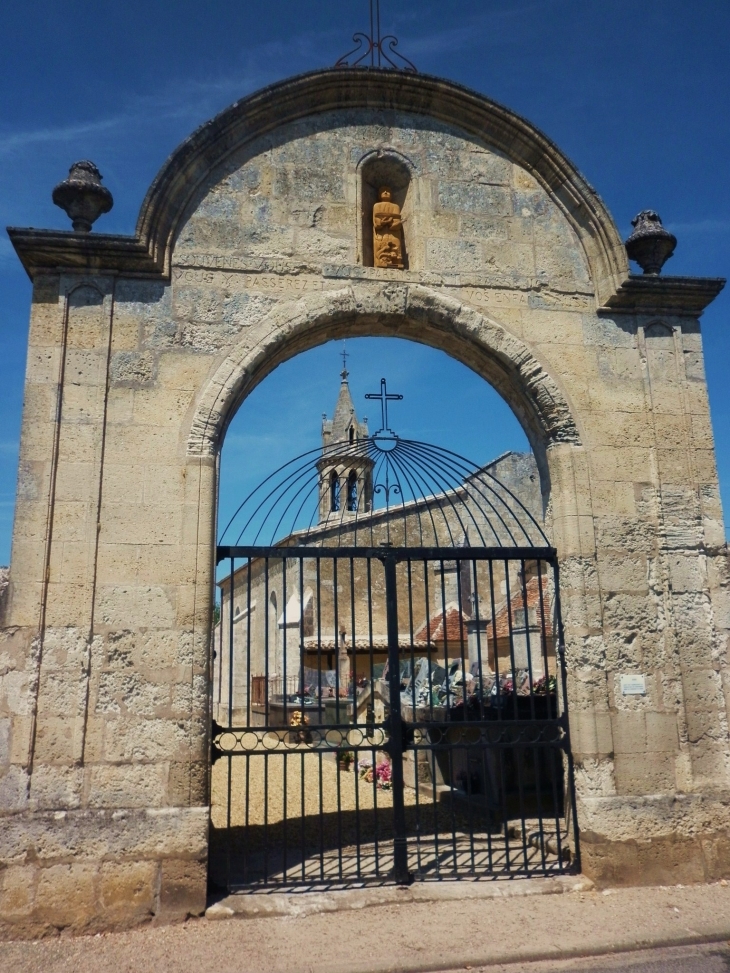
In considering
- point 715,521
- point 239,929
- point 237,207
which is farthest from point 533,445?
point 239,929

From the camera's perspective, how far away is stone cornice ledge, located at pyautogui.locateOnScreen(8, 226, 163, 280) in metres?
5.09

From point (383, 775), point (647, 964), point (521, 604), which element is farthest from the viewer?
point (521, 604)

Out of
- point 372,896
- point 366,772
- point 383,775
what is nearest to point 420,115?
point 372,896

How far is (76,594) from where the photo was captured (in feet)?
15.5

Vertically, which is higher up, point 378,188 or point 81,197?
point 378,188

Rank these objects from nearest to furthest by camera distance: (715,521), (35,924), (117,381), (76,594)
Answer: (35,924) < (76,594) < (117,381) < (715,521)

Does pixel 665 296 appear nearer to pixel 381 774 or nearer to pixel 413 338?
pixel 413 338

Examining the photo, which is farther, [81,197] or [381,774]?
[381,774]

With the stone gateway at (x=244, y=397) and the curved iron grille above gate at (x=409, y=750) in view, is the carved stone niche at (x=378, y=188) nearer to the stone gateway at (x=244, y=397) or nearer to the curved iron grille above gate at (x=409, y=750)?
the stone gateway at (x=244, y=397)

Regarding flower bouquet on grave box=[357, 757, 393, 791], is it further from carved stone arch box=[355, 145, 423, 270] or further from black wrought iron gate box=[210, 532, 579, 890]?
carved stone arch box=[355, 145, 423, 270]

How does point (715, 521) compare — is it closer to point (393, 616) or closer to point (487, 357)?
point (487, 357)

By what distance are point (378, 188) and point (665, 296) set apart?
2.36 meters

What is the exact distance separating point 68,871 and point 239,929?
3.35 feet

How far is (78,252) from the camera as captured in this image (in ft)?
16.9
